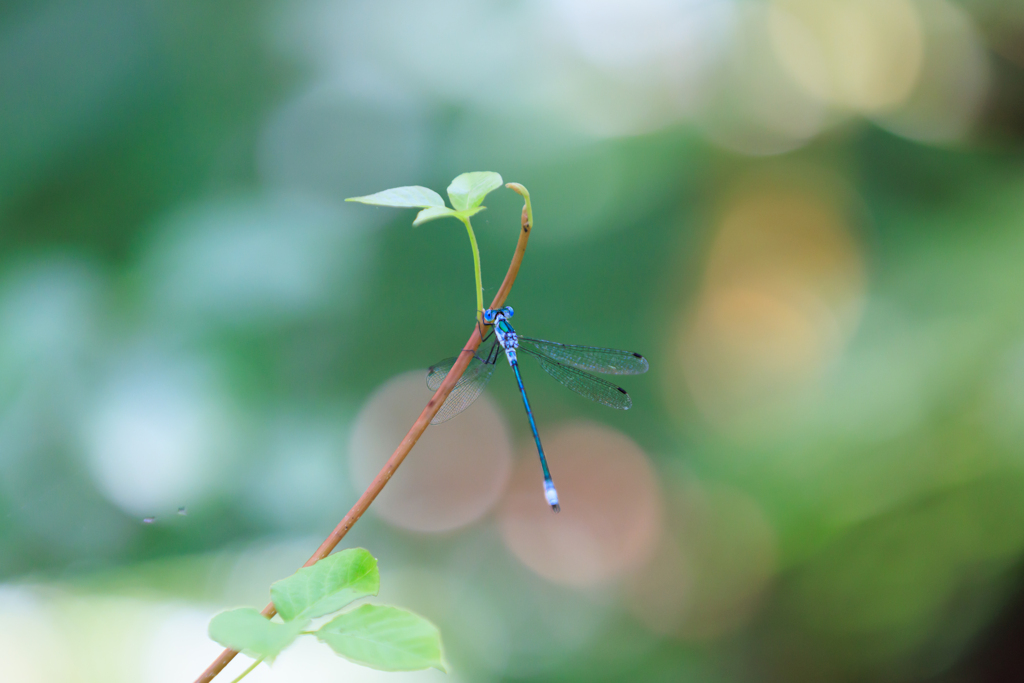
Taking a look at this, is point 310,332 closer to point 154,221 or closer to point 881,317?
point 154,221

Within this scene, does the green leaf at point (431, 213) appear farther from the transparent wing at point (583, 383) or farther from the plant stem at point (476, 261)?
the transparent wing at point (583, 383)

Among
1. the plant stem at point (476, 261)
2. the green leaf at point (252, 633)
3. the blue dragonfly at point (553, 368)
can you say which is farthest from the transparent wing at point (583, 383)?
the green leaf at point (252, 633)

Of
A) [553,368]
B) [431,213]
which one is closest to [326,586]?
[431,213]

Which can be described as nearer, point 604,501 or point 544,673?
point 544,673

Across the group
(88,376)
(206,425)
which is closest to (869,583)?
(206,425)

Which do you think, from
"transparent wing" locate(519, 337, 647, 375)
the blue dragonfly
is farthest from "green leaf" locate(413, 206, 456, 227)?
"transparent wing" locate(519, 337, 647, 375)

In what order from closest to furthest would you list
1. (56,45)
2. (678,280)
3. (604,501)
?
1. (56,45)
2. (604,501)
3. (678,280)
